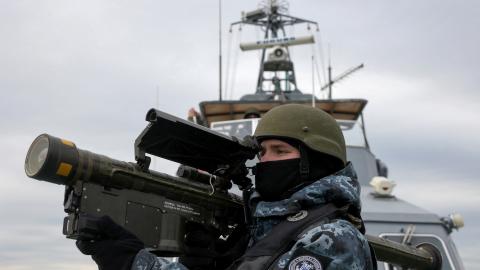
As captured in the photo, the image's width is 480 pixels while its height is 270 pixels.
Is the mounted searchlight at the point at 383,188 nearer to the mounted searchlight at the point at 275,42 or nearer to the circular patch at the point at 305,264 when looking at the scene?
the circular patch at the point at 305,264

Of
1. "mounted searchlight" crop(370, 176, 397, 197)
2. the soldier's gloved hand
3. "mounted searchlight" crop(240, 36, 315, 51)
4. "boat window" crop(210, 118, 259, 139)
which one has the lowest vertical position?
"mounted searchlight" crop(370, 176, 397, 197)

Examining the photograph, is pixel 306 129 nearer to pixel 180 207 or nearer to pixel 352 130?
pixel 180 207

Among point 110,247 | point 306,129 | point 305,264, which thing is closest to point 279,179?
point 306,129

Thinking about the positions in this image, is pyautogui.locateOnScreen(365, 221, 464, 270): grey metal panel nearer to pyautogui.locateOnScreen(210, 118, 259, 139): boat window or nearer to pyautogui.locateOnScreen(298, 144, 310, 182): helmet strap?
pyautogui.locateOnScreen(210, 118, 259, 139): boat window

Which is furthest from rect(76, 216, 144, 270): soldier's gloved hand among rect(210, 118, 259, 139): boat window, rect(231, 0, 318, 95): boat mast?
rect(231, 0, 318, 95): boat mast

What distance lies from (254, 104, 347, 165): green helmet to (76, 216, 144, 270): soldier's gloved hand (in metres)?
0.82

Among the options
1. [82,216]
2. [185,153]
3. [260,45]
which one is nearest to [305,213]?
[185,153]

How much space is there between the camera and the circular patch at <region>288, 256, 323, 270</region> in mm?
2186

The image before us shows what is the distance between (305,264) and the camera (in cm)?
219

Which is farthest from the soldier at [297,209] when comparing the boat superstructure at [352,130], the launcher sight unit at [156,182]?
the boat superstructure at [352,130]

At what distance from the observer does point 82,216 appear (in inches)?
85.4

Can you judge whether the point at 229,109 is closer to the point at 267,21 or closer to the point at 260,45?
the point at 260,45

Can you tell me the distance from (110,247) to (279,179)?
2.58 ft

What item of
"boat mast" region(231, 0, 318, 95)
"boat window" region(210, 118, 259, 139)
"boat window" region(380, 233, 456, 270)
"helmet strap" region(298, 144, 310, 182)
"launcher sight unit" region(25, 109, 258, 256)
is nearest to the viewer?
"launcher sight unit" region(25, 109, 258, 256)
